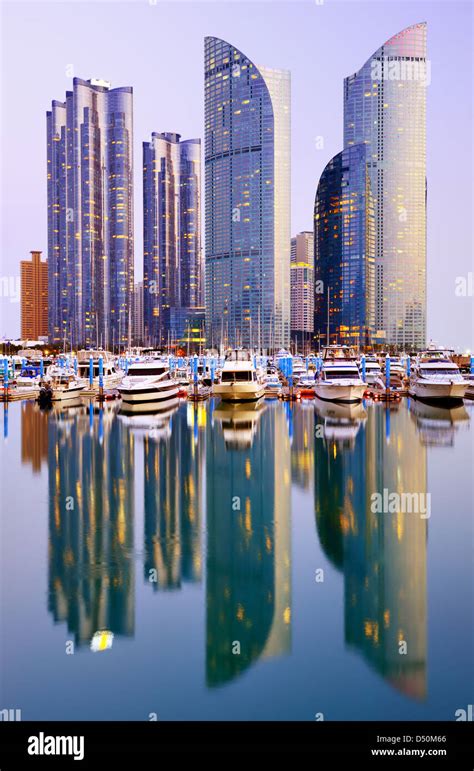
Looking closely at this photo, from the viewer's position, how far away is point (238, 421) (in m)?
43.5

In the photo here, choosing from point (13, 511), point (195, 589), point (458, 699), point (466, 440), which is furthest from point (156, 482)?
point (466, 440)

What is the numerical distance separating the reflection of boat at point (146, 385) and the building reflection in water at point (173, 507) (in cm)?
1560

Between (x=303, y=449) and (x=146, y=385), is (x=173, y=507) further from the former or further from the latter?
(x=146, y=385)

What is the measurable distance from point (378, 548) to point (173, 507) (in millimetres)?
6509

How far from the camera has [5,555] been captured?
1636 cm

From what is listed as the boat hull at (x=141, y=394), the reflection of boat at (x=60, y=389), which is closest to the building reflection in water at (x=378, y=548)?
the boat hull at (x=141, y=394)

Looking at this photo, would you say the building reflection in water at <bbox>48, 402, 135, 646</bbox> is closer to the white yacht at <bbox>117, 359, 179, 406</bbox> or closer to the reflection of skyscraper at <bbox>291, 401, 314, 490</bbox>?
the reflection of skyscraper at <bbox>291, 401, 314, 490</bbox>

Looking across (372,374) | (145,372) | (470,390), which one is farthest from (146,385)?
(470,390)

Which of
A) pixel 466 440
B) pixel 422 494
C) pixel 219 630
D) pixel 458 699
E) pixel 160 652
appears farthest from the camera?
pixel 466 440

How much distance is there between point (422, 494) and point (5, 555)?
13223 mm

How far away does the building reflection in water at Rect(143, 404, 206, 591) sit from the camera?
15041mm

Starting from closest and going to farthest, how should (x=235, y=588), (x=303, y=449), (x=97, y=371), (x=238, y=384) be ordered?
(x=235, y=588)
(x=303, y=449)
(x=238, y=384)
(x=97, y=371)
